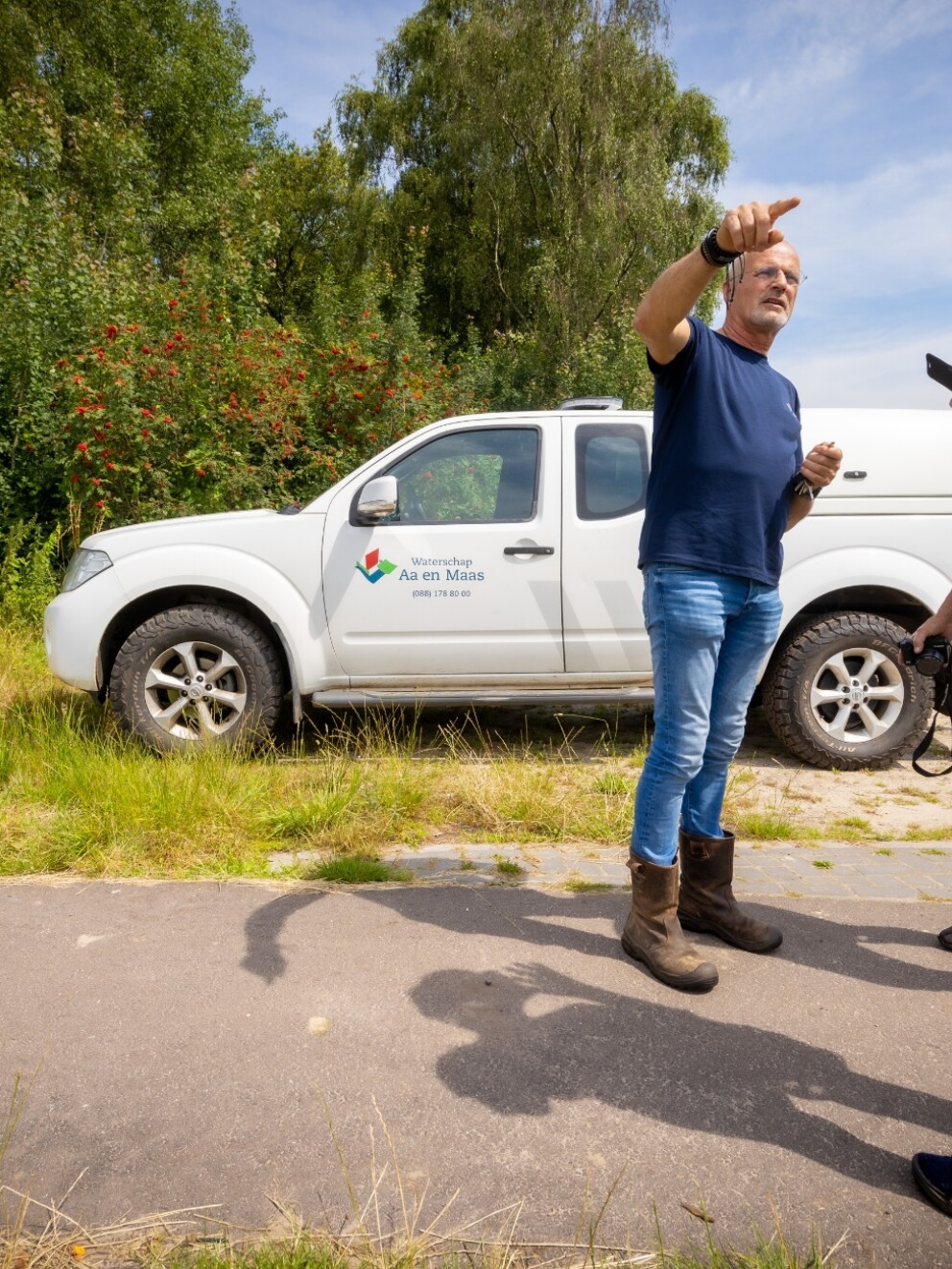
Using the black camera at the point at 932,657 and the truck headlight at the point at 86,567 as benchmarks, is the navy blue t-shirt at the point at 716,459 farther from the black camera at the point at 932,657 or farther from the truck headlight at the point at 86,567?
the truck headlight at the point at 86,567

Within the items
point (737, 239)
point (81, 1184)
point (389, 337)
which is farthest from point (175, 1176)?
point (389, 337)

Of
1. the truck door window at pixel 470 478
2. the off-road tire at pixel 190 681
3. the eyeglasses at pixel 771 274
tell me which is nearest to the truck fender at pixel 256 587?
the off-road tire at pixel 190 681

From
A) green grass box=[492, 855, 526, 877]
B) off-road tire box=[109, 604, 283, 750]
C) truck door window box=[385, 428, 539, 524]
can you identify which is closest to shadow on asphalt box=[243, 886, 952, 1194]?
green grass box=[492, 855, 526, 877]

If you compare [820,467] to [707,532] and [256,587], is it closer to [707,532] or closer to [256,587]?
[707,532]

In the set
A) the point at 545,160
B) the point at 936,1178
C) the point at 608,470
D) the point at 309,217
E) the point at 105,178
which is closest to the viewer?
the point at 936,1178

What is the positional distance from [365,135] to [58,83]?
311 inches

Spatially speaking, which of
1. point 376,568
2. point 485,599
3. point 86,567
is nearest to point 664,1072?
point 485,599

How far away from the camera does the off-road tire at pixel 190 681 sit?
537 cm

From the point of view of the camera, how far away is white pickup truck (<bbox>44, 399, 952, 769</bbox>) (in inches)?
215

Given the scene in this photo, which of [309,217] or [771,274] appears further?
[309,217]

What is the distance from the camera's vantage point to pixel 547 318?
21.9m

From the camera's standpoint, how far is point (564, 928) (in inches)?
139

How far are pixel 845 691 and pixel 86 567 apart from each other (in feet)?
14.0

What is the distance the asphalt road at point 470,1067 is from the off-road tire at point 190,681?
1.65 m
